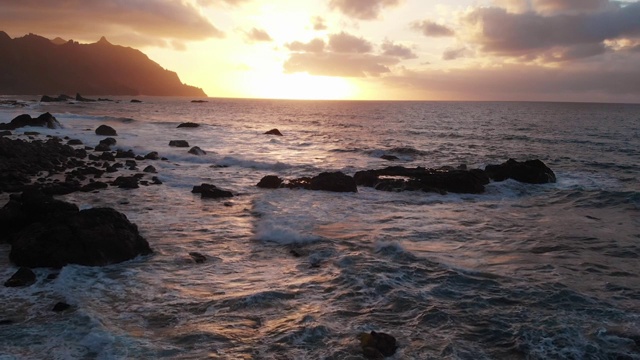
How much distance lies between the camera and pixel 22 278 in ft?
29.3

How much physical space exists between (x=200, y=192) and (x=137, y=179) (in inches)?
143

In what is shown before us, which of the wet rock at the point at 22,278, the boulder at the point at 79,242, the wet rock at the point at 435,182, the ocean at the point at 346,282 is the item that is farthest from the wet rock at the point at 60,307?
the wet rock at the point at 435,182

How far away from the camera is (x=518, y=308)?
Result: 28.5ft

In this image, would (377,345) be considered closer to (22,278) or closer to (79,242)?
(22,278)

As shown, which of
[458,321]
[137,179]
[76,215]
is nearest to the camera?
Result: [458,321]

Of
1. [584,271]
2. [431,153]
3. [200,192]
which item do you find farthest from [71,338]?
[431,153]

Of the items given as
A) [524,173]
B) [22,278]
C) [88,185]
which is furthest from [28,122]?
[524,173]

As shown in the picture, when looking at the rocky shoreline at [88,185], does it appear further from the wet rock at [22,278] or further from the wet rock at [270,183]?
the wet rock at [22,278]

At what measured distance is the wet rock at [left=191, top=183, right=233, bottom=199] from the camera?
18.8 metres

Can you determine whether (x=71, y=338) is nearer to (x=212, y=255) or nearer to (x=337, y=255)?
(x=212, y=255)

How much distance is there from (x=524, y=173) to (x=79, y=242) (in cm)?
2169

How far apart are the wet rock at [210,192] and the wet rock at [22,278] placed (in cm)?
960

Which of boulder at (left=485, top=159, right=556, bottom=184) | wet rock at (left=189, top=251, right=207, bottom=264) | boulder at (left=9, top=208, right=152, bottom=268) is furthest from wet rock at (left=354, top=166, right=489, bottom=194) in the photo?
boulder at (left=9, top=208, right=152, bottom=268)

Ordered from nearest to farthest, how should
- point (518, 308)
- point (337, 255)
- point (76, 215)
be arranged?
point (518, 308) → point (76, 215) → point (337, 255)
